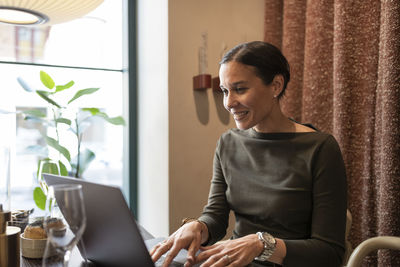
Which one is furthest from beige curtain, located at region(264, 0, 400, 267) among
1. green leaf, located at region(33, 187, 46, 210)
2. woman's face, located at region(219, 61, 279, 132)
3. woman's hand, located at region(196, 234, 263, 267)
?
green leaf, located at region(33, 187, 46, 210)

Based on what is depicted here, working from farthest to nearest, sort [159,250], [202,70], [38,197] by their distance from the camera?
[202,70], [38,197], [159,250]

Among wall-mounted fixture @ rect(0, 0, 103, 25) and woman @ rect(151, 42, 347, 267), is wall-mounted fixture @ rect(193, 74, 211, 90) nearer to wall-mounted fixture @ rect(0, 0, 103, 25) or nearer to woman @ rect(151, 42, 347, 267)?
woman @ rect(151, 42, 347, 267)

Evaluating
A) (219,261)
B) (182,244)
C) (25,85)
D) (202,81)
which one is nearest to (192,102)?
(202,81)

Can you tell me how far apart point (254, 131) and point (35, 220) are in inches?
32.1

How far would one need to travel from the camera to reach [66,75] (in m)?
2.26

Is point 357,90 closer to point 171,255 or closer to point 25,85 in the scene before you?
point 171,255

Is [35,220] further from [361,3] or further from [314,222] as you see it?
[361,3]

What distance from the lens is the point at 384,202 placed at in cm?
143

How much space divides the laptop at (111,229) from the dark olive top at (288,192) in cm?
47

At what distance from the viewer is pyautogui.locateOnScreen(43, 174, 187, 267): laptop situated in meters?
0.68

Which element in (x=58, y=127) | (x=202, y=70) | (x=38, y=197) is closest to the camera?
(x=38, y=197)

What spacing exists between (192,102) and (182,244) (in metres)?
1.16

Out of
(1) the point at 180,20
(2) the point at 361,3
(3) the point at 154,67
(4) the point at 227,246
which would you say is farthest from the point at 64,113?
(2) the point at 361,3

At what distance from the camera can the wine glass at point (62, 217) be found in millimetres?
631
